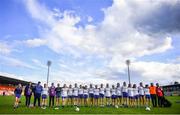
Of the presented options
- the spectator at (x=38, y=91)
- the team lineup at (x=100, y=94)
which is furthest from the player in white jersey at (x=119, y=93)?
the spectator at (x=38, y=91)

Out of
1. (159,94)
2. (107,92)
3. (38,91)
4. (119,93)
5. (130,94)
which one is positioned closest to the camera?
(38,91)

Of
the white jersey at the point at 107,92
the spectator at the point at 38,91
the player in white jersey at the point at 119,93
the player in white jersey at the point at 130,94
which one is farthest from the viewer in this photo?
the white jersey at the point at 107,92

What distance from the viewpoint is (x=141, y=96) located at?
21.3m

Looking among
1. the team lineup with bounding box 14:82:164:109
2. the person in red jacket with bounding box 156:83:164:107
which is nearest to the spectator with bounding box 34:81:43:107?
the team lineup with bounding box 14:82:164:109

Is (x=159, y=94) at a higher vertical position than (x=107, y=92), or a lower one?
lower

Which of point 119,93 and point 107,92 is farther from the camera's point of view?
point 107,92

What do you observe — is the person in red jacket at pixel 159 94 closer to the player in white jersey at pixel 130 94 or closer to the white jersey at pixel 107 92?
the player in white jersey at pixel 130 94

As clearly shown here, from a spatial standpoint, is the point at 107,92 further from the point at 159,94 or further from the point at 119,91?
the point at 159,94

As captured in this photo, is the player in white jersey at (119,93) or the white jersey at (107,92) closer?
the player in white jersey at (119,93)

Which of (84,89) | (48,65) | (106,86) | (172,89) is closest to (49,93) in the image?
(84,89)

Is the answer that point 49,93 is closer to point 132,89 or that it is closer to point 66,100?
point 66,100

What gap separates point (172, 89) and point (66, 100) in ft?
231

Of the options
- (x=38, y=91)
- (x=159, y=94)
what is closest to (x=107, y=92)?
(x=159, y=94)

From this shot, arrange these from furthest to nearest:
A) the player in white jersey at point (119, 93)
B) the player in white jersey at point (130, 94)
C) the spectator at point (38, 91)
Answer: the player in white jersey at point (119, 93) → the player in white jersey at point (130, 94) → the spectator at point (38, 91)
